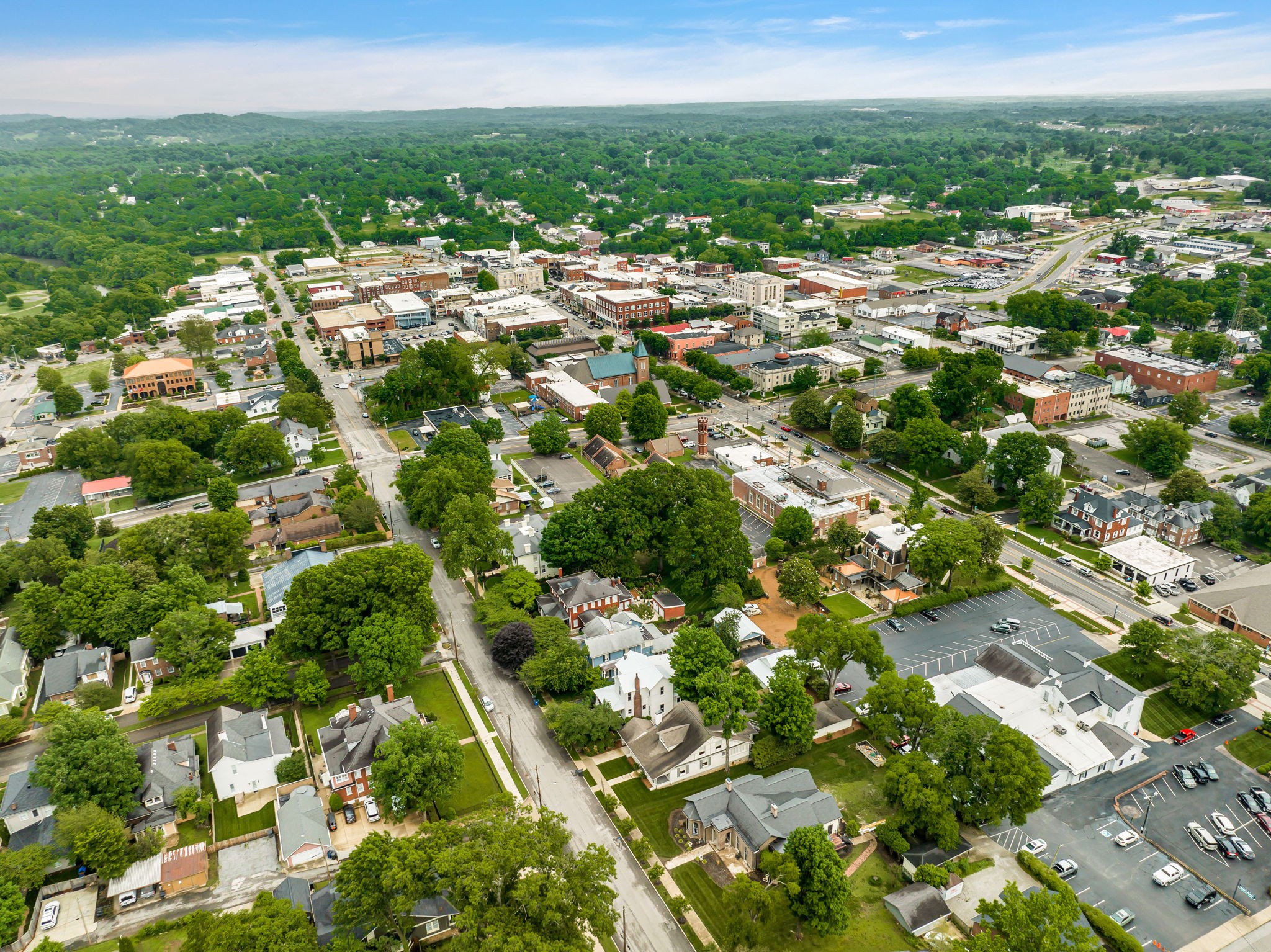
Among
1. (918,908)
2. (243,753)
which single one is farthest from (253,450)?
(918,908)


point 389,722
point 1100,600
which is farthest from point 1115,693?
point 389,722

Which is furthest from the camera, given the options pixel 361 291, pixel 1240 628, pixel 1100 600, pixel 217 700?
pixel 361 291

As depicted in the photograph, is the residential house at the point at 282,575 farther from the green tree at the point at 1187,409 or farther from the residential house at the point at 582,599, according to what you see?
the green tree at the point at 1187,409

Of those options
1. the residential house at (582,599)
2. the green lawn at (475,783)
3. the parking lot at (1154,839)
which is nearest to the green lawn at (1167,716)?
the parking lot at (1154,839)

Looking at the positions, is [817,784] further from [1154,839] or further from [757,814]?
[1154,839]

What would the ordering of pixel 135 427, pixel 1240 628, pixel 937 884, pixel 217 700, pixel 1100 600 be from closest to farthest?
pixel 937 884 → pixel 217 700 → pixel 1240 628 → pixel 1100 600 → pixel 135 427

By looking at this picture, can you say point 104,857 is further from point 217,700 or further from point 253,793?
point 217,700

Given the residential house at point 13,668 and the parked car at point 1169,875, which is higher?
the residential house at point 13,668
